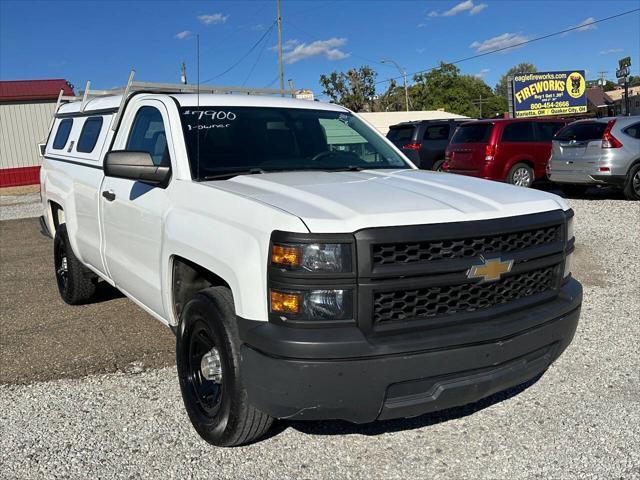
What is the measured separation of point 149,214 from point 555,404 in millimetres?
2782

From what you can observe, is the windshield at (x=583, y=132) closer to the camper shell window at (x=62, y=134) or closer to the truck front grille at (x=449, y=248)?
the camper shell window at (x=62, y=134)

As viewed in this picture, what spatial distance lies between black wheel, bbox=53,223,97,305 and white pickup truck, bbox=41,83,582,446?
6.32 feet

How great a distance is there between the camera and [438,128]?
17312 mm

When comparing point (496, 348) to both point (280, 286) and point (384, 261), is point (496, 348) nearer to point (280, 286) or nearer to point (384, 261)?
point (384, 261)

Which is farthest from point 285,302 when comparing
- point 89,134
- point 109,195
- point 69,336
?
point 89,134

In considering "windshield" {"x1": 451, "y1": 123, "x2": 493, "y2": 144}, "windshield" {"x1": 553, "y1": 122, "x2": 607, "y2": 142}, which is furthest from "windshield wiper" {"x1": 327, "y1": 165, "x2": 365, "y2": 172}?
"windshield" {"x1": 451, "y1": 123, "x2": 493, "y2": 144}

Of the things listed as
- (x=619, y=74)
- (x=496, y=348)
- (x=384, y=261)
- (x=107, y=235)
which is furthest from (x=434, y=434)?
(x=619, y=74)

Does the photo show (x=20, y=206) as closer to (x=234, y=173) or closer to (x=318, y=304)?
(x=234, y=173)

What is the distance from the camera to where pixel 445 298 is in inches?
110

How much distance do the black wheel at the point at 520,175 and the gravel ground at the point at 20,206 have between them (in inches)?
455

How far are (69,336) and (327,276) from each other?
136 inches

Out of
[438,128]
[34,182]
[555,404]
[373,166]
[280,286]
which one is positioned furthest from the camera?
[34,182]

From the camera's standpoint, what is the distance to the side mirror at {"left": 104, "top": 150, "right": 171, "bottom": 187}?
11.8ft

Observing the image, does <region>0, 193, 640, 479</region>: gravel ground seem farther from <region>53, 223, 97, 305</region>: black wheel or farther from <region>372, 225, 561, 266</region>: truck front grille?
<region>53, 223, 97, 305</region>: black wheel
